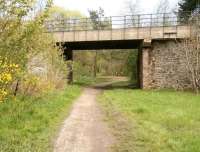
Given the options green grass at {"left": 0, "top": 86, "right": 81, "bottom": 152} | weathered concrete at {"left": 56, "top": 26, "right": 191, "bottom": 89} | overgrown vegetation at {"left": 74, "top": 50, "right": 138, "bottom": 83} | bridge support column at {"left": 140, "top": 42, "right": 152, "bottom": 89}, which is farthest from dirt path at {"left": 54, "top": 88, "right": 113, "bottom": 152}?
overgrown vegetation at {"left": 74, "top": 50, "right": 138, "bottom": 83}

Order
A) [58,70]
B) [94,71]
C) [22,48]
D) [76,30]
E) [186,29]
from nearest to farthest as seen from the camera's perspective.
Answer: [22,48] → [58,70] → [186,29] → [76,30] → [94,71]

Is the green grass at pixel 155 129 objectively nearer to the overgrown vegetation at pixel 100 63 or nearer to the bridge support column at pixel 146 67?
the bridge support column at pixel 146 67

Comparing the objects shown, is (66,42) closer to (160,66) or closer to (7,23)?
(160,66)

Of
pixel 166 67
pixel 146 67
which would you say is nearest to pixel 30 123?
pixel 146 67

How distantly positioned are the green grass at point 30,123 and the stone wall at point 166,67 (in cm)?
1533

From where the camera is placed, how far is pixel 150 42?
3384cm

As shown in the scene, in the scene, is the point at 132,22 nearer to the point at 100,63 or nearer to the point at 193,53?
the point at 193,53

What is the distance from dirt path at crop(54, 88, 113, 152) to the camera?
11320 millimetres

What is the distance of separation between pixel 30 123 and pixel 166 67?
838 inches

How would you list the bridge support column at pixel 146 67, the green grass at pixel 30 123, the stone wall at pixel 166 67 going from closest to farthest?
the green grass at pixel 30 123 → the stone wall at pixel 166 67 → the bridge support column at pixel 146 67

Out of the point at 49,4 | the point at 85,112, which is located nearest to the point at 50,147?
the point at 49,4

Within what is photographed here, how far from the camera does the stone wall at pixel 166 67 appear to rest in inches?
1323

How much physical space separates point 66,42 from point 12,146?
89.1 ft

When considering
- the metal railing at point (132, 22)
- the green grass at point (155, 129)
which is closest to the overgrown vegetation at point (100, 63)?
the metal railing at point (132, 22)
